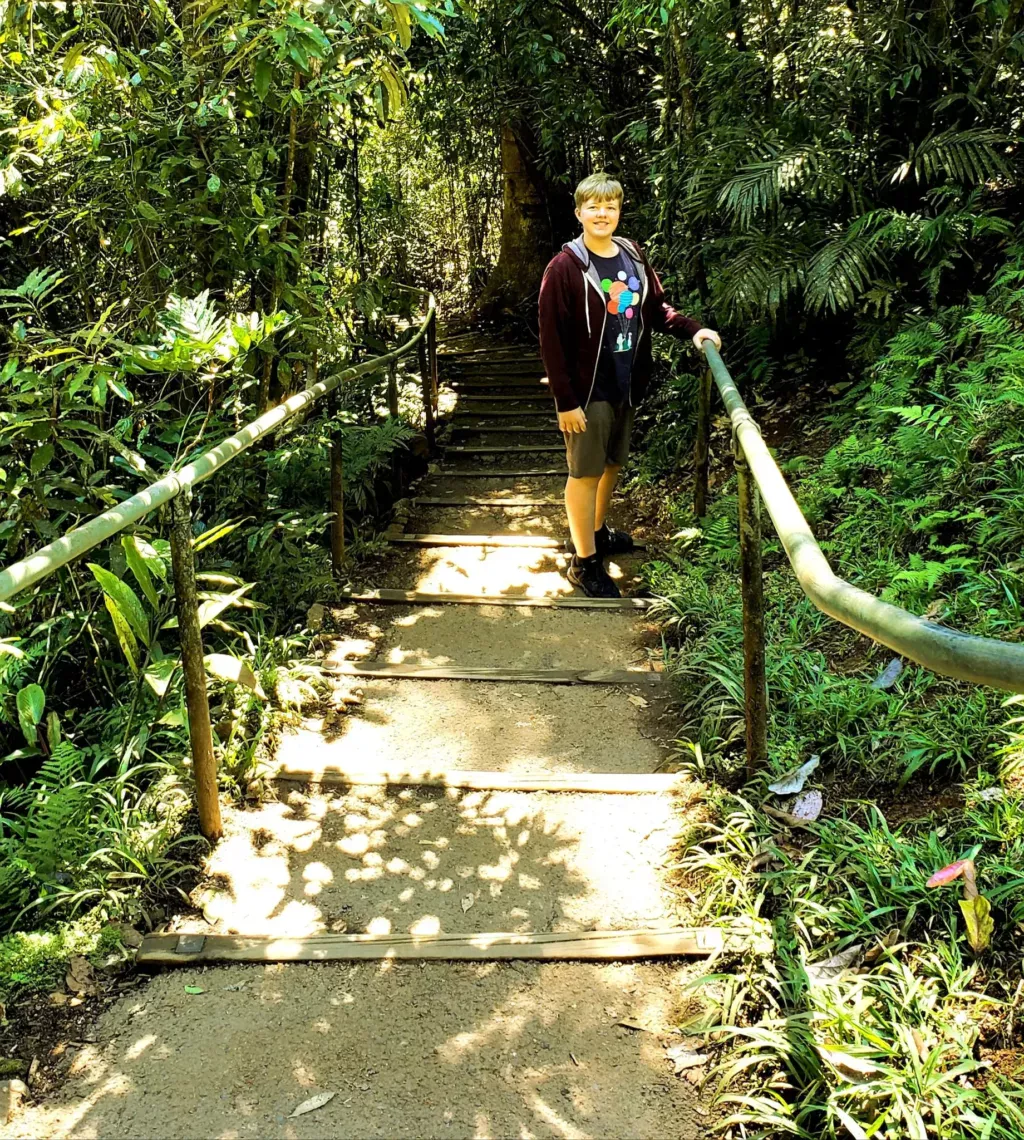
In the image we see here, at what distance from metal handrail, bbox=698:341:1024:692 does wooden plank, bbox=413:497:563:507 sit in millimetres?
3382

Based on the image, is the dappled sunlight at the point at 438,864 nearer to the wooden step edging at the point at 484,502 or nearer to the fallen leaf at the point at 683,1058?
the fallen leaf at the point at 683,1058

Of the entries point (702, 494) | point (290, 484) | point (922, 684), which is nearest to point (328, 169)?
point (290, 484)

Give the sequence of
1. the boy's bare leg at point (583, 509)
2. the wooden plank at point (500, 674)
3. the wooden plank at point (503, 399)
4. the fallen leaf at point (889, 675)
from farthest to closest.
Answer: the wooden plank at point (503, 399)
the boy's bare leg at point (583, 509)
the wooden plank at point (500, 674)
the fallen leaf at point (889, 675)

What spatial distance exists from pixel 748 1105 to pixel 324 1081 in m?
0.78

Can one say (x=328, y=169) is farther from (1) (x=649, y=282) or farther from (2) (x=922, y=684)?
(2) (x=922, y=684)

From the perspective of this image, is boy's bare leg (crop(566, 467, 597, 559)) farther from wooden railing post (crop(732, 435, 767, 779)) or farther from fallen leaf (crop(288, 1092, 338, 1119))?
fallen leaf (crop(288, 1092, 338, 1119))

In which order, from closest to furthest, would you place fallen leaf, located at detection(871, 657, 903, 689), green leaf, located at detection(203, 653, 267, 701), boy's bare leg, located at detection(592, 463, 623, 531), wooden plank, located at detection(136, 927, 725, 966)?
wooden plank, located at detection(136, 927, 725, 966) → green leaf, located at detection(203, 653, 267, 701) → fallen leaf, located at detection(871, 657, 903, 689) → boy's bare leg, located at detection(592, 463, 623, 531)

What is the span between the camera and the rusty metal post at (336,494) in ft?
12.9

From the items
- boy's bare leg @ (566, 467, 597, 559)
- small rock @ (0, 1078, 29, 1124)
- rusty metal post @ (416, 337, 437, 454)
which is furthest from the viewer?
rusty metal post @ (416, 337, 437, 454)

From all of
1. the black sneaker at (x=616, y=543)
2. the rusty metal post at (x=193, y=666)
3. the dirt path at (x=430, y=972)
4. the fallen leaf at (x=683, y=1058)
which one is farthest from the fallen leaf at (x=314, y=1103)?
the black sneaker at (x=616, y=543)

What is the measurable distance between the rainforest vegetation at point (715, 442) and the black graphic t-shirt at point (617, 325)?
87cm

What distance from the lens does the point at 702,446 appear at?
4352mm

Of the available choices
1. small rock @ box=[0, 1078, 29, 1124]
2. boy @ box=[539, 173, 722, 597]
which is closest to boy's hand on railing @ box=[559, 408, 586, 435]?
boy @ box=[539, 173, 722, 597]

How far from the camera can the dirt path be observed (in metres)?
1.67
